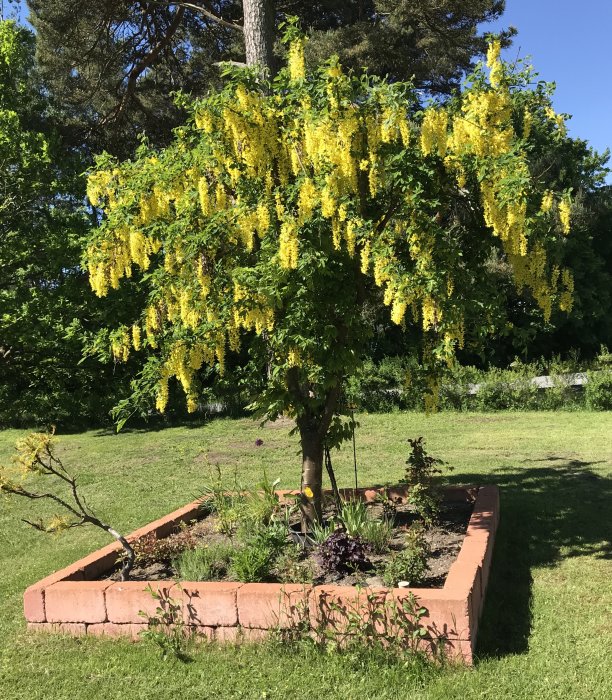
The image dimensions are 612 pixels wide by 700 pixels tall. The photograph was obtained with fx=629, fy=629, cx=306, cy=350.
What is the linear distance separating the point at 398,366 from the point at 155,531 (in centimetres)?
1080

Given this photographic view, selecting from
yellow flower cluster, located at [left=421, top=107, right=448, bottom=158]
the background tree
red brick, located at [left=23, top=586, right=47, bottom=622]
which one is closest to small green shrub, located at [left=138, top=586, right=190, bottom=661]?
red brick, located at [left=23, top=586, right=47, bottom=622]

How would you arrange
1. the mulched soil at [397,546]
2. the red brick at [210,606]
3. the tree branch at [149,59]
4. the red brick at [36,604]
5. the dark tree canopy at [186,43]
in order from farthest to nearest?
the dark tree canopy at [186,43], the tree branch at [149,59], the mulched soil at [397,546], the red brick at [36,604], the red brick at [210,606]

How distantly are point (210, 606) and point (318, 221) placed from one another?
266 cm

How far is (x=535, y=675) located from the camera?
10.4ft

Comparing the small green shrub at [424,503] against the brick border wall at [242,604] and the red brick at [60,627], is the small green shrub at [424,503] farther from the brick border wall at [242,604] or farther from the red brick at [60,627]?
the red brick at [60,627]

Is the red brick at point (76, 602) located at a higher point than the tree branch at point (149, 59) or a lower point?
lower

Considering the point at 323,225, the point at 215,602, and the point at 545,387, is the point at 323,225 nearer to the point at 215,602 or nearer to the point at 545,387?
the point at 215,602

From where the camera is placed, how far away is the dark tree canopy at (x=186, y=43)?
11680 mm

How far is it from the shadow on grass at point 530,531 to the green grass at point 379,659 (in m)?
0.01

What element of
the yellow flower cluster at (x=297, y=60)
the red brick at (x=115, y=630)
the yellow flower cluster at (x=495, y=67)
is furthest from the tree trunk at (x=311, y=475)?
the yellow flower cluster at (x=495, y=67)

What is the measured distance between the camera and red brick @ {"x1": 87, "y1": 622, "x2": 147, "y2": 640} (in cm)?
378

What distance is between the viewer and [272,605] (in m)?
Answer: 3.56

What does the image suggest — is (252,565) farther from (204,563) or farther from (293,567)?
(204,563)

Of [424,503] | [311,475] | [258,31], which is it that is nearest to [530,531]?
[424,503]
